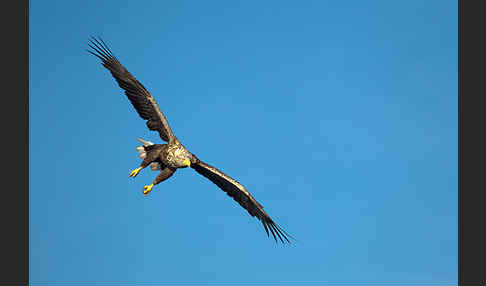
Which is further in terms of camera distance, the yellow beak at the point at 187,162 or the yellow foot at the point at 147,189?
the yellow beak at the point at 187,162

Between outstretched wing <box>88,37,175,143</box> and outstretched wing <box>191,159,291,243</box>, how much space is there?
1.66 metres

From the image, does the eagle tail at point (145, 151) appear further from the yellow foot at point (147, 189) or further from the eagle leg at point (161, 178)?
the yellow foot at point (147, 189)

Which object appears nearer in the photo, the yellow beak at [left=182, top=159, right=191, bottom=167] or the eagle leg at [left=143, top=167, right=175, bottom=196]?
the eagle leg at [left=143, top=167, right=175, bottom=196]

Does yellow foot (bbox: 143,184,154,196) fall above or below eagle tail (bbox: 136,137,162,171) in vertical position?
below

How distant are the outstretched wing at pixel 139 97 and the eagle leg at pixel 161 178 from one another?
34.8 inches

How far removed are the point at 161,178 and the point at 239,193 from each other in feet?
10.3

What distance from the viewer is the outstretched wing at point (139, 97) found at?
1784 centimetres

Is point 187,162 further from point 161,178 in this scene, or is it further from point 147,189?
point 147,189

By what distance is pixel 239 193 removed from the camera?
19.6 m

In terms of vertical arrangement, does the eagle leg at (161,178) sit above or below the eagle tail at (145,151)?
below

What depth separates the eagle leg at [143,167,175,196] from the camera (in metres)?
17.0

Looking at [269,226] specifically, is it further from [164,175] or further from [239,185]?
[164,175]

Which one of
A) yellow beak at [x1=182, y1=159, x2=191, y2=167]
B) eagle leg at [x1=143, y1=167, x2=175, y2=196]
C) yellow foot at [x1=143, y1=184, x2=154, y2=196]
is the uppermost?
yellow beak at [x1=182, y1=159, x2=191, y2=167]

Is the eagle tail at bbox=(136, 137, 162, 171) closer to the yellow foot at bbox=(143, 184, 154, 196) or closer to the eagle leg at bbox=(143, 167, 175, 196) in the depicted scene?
the eagle leg at bbox=(143, 167, 175, 196)
